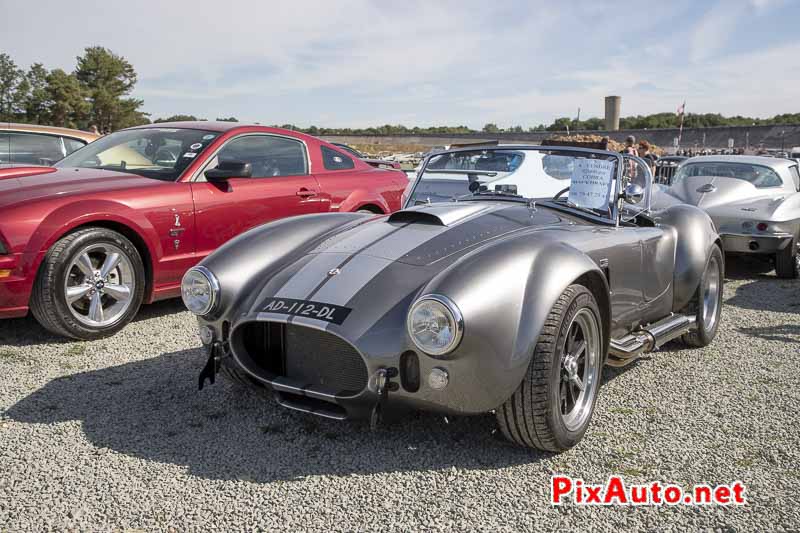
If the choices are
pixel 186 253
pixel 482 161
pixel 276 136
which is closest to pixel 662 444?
pixel 482 161

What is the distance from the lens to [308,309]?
282 centimetres

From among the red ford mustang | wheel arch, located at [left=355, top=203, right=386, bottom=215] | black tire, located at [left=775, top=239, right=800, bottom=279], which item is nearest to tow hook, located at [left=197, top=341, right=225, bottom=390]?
the red ford mustang

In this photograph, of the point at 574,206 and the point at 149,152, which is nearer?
the point at 574,206

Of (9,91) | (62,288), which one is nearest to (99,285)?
(62,288)

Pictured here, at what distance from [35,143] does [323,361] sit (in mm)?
6086

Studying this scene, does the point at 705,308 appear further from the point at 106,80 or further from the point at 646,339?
the point at 106,80

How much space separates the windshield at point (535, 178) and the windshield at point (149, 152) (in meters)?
1.93

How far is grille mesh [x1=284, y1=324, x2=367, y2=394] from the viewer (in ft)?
8.97

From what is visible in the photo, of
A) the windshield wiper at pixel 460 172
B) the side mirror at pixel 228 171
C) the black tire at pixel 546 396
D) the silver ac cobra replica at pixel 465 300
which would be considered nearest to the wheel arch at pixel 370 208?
the side mirror at pixel 228 171

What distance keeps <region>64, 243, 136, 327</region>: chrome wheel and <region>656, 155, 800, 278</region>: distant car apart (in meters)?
5.02

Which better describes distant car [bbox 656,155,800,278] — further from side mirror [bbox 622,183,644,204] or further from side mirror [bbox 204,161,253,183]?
side mirror [bbox 204,161,253,183]

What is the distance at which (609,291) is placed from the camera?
3.21m

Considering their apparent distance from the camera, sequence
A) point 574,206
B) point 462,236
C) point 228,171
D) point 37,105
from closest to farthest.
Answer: point 462,236 < point 574,206 < point 228,171 < point 37,105

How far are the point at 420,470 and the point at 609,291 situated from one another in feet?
4.16
